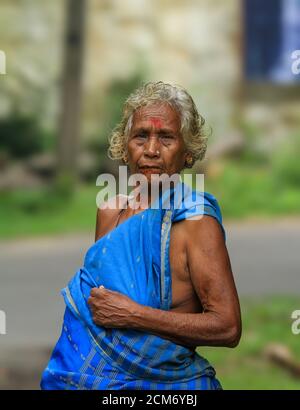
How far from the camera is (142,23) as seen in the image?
41.6ft

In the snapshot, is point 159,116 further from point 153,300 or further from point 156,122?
point 153,300

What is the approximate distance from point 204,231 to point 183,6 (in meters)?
10.1

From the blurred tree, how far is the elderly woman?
29.5ft

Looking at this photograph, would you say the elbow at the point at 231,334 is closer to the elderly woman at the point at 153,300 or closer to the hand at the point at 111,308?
the elderly woman at the point at 153,300

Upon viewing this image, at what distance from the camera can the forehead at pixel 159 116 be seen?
3.01 metres

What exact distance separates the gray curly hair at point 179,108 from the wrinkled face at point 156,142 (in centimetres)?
2

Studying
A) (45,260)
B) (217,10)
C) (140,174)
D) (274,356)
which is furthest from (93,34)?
(140,174)

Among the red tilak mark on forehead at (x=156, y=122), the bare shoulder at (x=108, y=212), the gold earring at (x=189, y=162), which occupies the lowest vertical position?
the bare shoulder at (x=108, y=212)

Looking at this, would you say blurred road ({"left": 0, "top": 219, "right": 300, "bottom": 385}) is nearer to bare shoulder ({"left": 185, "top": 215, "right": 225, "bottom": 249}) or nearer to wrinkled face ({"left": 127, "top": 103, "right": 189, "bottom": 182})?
wrinkled face ({"left": 127, "top": 103, "right": 189, "bottom": 182})

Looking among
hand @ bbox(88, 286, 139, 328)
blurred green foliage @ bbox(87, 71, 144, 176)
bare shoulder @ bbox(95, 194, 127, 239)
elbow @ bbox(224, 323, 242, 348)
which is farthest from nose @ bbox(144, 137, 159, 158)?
blurred green foliage @ bbox(87, 71, 144, 176)

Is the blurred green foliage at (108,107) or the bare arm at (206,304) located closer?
the bare arm at (206,304)

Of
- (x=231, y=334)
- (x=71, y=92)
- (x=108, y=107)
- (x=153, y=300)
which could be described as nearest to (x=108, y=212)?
(x=153, y=300)

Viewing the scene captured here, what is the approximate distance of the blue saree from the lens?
2.89m

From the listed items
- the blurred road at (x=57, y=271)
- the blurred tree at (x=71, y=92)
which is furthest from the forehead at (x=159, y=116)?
the blurred tree at (x=71, y=92)
